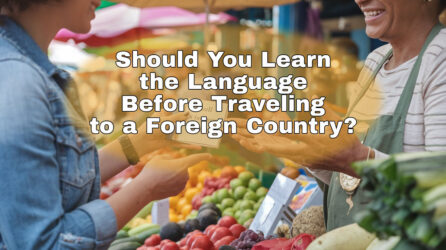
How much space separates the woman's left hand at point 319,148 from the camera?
162 centimetres

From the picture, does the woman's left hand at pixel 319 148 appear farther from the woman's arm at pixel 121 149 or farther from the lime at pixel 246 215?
the lime at pixel 246 215

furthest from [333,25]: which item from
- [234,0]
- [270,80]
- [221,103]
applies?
[221,103]

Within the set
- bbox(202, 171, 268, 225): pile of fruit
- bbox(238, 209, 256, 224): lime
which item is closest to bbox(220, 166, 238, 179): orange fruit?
bbox(202, 171, 268, 225): pile of fruit

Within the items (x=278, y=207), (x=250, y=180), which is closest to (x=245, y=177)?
(x=250, y=180)

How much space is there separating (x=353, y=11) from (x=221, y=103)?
7762 mm

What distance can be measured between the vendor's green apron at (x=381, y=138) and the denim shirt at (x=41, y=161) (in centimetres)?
95

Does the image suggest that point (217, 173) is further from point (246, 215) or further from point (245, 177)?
point (246, 215)

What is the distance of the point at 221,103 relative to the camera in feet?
6.72

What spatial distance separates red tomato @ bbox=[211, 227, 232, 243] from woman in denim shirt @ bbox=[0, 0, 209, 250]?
1440mm

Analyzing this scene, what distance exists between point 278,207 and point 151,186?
4.67 feet

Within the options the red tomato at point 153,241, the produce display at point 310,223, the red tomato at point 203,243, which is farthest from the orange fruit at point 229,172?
the produce display at point 310,223

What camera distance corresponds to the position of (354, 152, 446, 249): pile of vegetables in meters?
0.91

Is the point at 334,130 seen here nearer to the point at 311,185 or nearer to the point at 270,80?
the point at 270,80

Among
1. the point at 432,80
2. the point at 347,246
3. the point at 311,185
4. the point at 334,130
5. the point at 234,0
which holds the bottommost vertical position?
the point at 311,185
